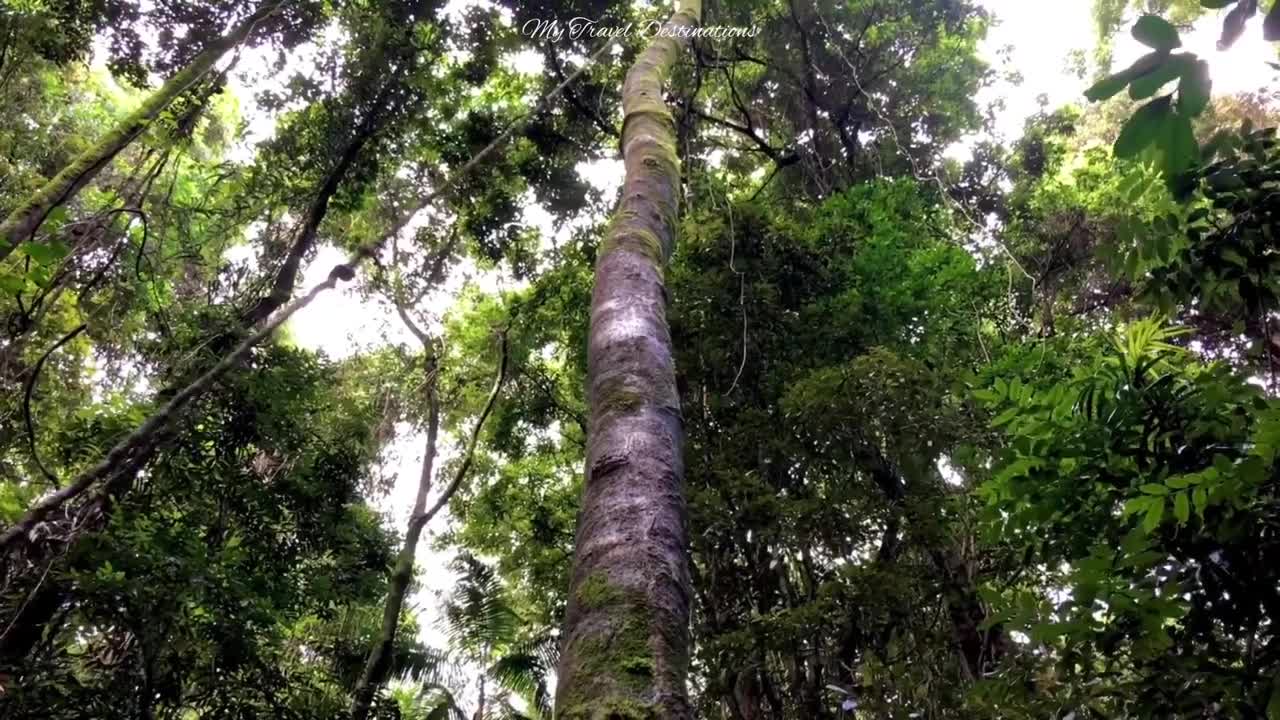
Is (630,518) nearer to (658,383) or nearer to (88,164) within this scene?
(658,383)

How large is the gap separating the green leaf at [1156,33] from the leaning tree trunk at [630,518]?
3.43ft

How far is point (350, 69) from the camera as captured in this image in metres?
6.88

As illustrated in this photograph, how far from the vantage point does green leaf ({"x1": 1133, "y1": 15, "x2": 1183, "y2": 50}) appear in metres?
0.91

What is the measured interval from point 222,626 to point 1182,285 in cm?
481

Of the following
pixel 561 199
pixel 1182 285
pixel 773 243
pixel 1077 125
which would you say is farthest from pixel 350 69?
pixel 1077 125

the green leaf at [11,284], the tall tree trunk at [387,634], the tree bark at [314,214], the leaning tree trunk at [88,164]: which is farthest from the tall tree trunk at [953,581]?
the tree bark at [314,214]

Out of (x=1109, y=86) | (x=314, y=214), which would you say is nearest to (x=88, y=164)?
(x=314, y=214)

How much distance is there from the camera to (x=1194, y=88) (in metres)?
0.92

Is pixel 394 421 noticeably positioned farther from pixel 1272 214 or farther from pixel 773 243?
pixel 1272 214

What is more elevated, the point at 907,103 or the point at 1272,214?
the point at 907,103

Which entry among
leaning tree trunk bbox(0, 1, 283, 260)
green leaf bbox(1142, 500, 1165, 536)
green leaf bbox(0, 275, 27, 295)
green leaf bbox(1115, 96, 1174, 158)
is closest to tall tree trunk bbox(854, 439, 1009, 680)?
green leaf bbox(1142, 500, 1165, 536)

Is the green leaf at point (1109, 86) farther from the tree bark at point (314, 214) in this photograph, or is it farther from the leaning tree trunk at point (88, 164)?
the tree bark at point (314, 214)

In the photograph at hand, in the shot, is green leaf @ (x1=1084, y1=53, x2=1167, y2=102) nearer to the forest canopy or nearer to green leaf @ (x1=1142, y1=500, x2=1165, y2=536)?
the forest canopy

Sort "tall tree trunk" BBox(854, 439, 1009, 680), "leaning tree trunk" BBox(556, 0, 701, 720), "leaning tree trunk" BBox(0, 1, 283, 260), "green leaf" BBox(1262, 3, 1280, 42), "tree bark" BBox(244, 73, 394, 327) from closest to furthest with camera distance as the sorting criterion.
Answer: "green leaf" BBox(1262, 3, 1280, 42) → "leaning tree trunk" BBox(556, 0, 701, 720) → "leaning tree trunk" BBox(0, 1, 283, 260) → "tall tree trunk" BBox(854, 439, 1009, 680) → "tree bark" BBox(244, 73, 394, 327)
